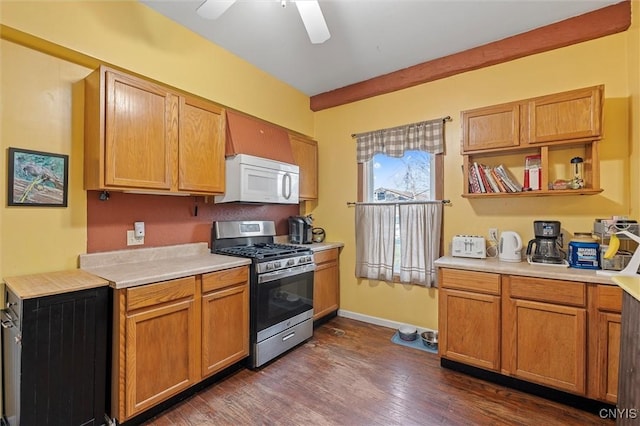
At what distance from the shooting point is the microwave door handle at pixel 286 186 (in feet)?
9.84

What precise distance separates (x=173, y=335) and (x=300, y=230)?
181 cm

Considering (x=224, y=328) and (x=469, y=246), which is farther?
(x=469, y=246)

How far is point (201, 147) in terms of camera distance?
7.86 feet

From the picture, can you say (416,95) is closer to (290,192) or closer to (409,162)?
(409,162)

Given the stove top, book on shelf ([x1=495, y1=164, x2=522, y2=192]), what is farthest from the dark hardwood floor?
book on shelf ([x1=495, y1=164, x2=522, y2=192])

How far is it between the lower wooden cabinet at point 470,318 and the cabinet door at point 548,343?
114 millimetres

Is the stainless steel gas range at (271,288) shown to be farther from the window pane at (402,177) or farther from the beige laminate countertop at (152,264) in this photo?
the window pane at (402,177)

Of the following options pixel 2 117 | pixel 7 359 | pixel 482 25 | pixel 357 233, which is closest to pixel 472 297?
pixel 357 233

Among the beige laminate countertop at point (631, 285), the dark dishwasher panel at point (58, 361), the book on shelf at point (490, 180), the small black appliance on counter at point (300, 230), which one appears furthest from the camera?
the small black appliance on counter at point (300, 230)

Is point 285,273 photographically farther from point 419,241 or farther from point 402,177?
point 402,177

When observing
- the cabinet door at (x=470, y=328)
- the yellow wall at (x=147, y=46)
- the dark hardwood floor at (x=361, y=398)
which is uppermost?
the yellow wall at (x=147, y=46)

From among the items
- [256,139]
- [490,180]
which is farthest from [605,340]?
[256,139]

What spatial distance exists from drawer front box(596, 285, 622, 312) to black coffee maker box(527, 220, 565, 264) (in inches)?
16.0

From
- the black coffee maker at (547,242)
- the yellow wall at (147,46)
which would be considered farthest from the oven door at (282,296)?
the black coffee maker at (547,242)
